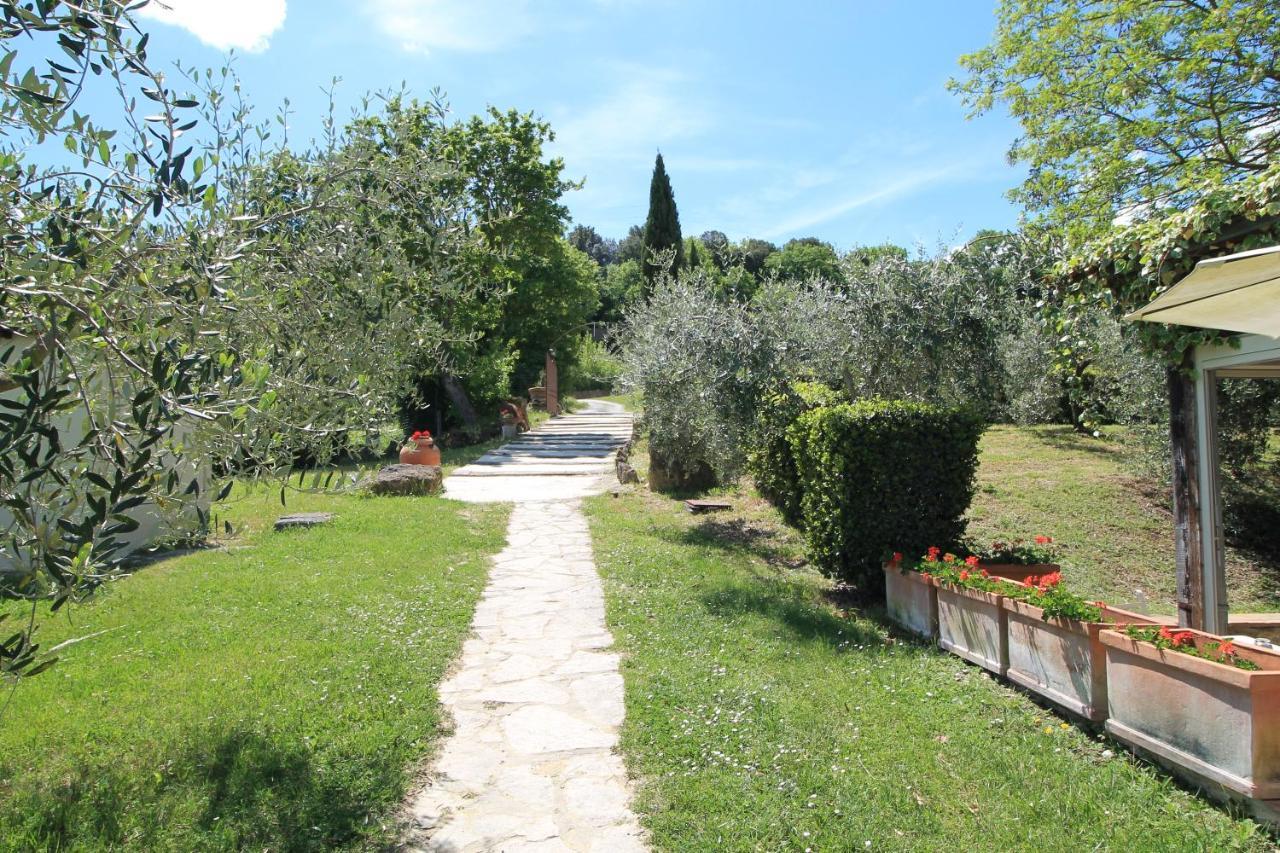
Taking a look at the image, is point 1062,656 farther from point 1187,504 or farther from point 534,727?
point 534,727

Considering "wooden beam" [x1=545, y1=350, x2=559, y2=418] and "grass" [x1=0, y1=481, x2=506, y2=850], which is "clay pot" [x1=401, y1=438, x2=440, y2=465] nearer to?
"grass" [x1=0, y1=481, x2=506, y2=850]

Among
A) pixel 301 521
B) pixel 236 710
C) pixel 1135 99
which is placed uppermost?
pixel 1135 99

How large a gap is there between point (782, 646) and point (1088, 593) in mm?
3961

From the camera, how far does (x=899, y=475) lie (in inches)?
259

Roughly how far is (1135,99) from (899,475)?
8506 millimetres

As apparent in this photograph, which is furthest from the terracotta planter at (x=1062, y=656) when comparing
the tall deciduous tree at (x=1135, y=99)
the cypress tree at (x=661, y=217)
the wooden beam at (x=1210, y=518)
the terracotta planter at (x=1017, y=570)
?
the cypress tree at (x=661, y=217)

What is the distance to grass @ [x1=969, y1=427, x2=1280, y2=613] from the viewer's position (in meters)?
8.26

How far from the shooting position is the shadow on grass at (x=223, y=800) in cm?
334

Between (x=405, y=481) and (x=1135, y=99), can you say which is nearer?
(x=1135, y=99)

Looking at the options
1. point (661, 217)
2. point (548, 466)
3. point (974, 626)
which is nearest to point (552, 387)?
point (548, 466)

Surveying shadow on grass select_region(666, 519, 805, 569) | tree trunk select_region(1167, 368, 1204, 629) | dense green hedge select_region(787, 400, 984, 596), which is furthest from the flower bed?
shadow on grass select_region(666, 519, 805, 569)

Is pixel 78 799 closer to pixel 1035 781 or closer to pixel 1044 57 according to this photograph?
pixel 1035 781

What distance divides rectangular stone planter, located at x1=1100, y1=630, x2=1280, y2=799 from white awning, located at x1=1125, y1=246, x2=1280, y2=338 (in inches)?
59.1

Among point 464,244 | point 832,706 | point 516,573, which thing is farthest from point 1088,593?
point 464,244
